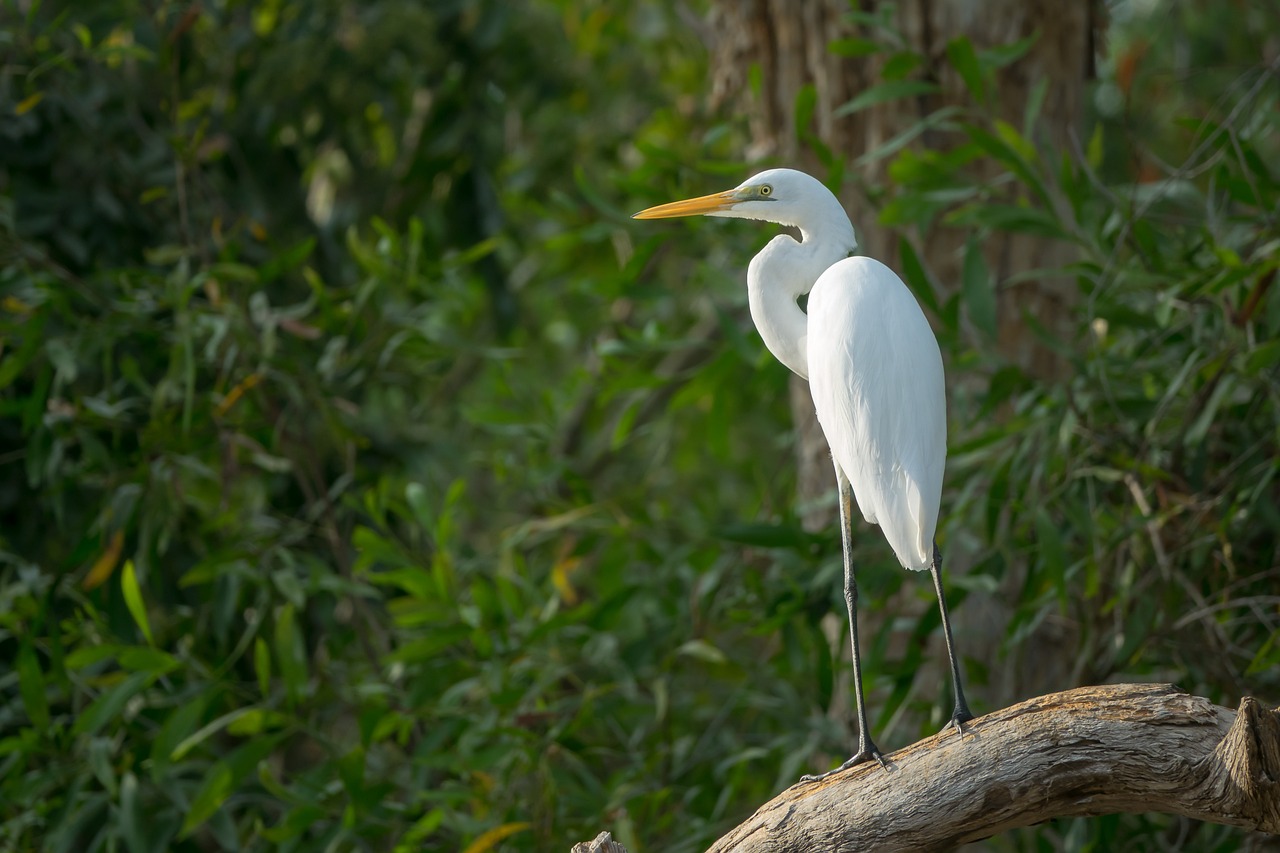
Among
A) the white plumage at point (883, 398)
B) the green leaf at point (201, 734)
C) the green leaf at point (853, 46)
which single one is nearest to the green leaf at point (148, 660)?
the green leaf at point (201, 734)

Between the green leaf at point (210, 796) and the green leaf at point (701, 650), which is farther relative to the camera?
the green leaf at point (701, 650)

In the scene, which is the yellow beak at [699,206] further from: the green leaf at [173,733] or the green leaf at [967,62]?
the green leaf at [173,733]

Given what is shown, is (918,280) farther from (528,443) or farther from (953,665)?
(528,443)

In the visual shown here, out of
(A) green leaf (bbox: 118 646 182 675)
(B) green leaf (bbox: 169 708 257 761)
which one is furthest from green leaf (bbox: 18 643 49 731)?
(B) green leaf (bbox: 169 708 257 761)

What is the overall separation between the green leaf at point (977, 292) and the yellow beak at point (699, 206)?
0.69m

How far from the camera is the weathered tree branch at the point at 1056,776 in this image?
1.44 meters

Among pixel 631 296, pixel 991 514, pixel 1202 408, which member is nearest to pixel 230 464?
pixel 631 296

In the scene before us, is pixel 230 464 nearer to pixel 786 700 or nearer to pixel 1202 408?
pixel 786 700

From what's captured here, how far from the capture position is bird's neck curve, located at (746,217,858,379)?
208 centimetres

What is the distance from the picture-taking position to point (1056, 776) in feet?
5.08

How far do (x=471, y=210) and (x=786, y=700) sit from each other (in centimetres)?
185

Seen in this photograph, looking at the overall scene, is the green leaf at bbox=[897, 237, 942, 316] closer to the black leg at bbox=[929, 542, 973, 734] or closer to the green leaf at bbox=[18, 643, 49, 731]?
the black leg at bbox=[929, 542, 973, 734]

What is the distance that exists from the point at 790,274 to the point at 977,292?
2.19ft

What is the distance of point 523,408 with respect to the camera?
343 centimetres
